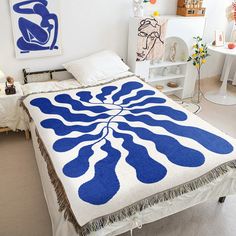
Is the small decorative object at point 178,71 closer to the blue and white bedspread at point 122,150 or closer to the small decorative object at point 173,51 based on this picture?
the small decorative object at point 173,51

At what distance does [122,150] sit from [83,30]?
1.80 metres

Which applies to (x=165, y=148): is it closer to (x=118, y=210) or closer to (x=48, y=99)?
(x=118, y=210)

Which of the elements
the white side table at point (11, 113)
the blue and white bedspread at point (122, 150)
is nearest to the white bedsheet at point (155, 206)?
the blue and white bedspread at point (122, 150)

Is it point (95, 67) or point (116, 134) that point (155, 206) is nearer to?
point (116, 134)

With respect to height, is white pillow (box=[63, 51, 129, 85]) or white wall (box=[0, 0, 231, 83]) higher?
white wall (box=[0, 0, 231, 83])

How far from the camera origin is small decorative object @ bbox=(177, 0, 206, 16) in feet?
10.6

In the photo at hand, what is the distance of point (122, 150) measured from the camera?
1791 mm

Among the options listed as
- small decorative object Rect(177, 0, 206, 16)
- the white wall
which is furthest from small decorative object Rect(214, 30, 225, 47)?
the white wall

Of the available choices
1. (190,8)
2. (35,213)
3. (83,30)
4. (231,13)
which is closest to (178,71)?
(190,8)

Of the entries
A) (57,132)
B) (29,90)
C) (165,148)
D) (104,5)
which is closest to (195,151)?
(165,148)

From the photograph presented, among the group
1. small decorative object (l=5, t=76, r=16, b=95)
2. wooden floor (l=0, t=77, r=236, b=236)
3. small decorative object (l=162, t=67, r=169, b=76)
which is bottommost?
wooden floor (l=0, t=77, r=236, b=236)

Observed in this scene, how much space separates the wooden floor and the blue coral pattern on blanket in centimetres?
49

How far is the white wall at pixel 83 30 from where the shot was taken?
2768 mm

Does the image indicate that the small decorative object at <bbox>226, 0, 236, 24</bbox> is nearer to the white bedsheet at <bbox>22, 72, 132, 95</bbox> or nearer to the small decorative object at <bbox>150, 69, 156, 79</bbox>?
the small decorative object at <bbox>150, 69, 156, 79</bbox>
